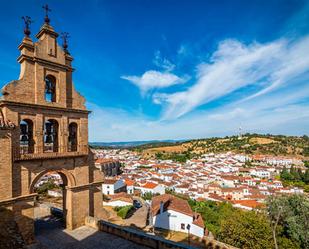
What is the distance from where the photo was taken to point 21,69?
9.09m

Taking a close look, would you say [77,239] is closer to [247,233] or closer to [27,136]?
[27,136]

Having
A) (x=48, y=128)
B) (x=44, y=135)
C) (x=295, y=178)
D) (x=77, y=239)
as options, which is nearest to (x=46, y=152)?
(x=44, y=135)

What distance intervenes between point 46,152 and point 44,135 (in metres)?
0.70

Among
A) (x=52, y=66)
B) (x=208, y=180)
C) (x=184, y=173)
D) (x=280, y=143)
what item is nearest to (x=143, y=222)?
(x=52, y=66)

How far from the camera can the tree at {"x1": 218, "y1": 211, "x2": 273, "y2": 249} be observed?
2072 centimetres

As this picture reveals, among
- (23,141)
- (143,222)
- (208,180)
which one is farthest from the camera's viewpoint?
(208,180)

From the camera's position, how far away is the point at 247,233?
21.1 metres

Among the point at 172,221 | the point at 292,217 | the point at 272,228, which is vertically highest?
the point at 292,217

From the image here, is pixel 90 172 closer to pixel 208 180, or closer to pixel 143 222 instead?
pixel 143 222

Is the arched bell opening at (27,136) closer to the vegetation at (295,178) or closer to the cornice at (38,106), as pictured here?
the cornice at (38,106)

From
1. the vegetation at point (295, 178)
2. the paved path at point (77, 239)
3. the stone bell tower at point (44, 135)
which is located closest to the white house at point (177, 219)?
the stone bell tower at point (44, 135)

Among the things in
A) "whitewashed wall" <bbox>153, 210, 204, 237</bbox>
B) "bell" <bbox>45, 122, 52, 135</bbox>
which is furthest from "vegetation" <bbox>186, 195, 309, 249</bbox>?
"bell" <bbox>45, 122, 52, 135</bbox>

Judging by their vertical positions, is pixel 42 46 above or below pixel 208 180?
above

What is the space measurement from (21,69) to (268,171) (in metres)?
95.2
